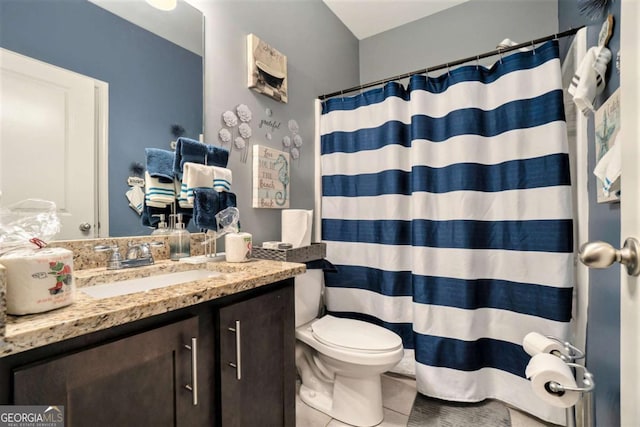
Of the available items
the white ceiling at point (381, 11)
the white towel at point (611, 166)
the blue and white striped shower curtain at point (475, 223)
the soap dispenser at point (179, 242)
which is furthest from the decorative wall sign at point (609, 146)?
the white ceiling at point (381, 11)

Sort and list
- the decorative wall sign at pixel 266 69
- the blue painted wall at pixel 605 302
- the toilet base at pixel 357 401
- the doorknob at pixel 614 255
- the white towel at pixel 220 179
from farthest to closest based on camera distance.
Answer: the decorative wall sign at pixel 266 69 → the toilet base at pixel 357 401 → the white towel at pixel 220 179 → the blue painted wall at pixel 605 302 → the doorknob at pixel 614 255

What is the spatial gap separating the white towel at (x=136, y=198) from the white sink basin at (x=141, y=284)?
31 cm

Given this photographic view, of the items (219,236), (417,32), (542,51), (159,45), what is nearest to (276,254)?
(219,236)


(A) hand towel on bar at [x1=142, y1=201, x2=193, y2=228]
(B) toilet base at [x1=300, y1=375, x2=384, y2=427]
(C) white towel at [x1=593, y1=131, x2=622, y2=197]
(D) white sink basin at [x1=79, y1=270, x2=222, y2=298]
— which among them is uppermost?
(C) white towel at [x1=593, y1=131, x2=622, y2=197]

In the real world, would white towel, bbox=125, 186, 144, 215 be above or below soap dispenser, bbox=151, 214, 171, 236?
above

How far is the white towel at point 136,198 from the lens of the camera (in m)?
1.16

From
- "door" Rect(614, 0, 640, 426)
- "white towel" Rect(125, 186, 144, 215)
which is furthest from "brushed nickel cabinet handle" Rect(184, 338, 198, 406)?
"door" Rect(614, 0, 640, 426)

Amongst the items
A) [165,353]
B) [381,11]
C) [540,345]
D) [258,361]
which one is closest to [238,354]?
[258,361]

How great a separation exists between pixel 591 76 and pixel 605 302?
77 cm

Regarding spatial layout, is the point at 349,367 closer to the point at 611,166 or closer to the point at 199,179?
the point at 199,179

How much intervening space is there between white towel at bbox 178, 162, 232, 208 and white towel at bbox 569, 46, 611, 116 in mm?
1390

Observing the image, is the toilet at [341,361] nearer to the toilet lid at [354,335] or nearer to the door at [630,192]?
the toilet lid at [354,335]

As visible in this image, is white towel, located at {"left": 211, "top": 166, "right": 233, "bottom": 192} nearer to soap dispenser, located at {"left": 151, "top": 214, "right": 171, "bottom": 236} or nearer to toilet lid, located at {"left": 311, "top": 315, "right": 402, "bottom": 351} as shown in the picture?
soap dispenser, located at {"left": 151, "top": 214, "right": 171, "bottom": 236}

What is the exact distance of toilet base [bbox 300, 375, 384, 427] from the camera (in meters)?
1.45
